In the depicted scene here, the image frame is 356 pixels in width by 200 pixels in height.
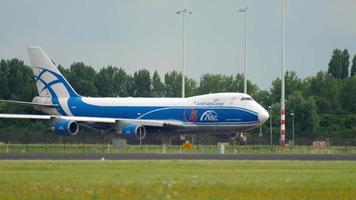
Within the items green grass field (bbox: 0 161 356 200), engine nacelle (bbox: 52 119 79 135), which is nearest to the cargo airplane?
engine nacelle (bbox: 52 119 79 135)

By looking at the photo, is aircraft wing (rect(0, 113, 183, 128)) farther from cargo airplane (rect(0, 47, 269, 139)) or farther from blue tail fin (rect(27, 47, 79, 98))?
blue tail fin (rect(27, 47, 79, 98))

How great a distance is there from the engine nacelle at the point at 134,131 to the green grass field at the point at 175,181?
143ft

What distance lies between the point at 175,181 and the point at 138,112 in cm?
6027

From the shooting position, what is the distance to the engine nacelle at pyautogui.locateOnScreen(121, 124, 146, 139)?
89688mm

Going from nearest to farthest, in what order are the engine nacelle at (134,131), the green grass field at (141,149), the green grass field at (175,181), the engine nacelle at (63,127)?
the green grass field at (175,181) → the green grass field at (141,149) → the engine nacelle at (63,127) → the engine nacelle at (134,131)

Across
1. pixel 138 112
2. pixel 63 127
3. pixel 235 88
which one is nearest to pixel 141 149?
pixel 63 127

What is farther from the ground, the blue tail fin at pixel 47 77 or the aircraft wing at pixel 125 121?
the blue tail fin at pixel 47 77

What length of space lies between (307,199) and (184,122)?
210 ft

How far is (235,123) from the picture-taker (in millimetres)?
89188

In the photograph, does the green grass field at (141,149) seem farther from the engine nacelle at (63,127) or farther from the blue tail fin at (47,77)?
the blue tail fin at (47,77)

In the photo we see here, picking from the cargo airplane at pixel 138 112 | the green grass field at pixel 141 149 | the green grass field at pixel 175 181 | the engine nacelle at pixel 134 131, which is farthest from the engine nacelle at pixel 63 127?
the green grass field at pixel 175 181

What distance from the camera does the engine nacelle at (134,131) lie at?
89688 millimetres

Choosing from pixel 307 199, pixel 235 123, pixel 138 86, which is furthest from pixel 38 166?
pixel 138 86

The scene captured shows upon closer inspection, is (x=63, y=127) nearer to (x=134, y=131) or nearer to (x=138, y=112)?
(x=134, y=131)
